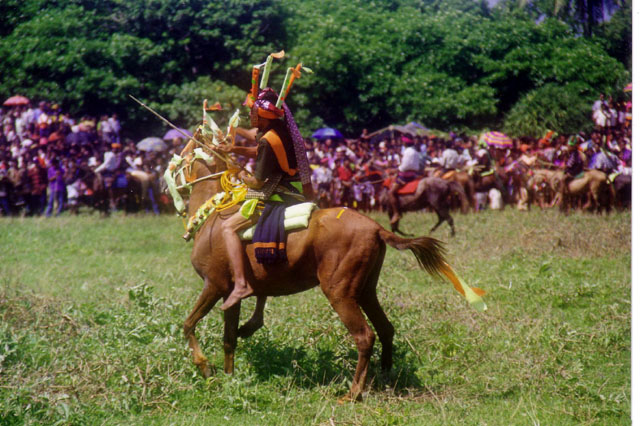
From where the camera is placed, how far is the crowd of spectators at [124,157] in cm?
1859

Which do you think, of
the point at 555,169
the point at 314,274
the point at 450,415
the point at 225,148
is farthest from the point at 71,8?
the point at 555,169

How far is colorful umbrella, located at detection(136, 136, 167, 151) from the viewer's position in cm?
2144

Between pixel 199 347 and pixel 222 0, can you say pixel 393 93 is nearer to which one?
pixel 222 0

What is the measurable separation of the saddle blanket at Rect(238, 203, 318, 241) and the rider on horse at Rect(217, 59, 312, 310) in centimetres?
7

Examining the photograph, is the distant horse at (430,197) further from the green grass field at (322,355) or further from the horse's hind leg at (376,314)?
the horse's hind leg at (376,314)

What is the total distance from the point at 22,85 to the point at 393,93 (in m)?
16.0

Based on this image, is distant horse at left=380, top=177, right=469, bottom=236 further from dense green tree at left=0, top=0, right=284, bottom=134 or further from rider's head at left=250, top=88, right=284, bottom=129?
rider's head at left=250, top=88, right=284, bottom=129

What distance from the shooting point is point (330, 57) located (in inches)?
973

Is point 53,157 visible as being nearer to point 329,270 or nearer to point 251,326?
point 251,326

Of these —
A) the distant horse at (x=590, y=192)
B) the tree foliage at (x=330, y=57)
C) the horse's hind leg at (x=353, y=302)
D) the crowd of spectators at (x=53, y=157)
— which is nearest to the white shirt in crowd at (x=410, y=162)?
the distant horse at (x=590, y=192)

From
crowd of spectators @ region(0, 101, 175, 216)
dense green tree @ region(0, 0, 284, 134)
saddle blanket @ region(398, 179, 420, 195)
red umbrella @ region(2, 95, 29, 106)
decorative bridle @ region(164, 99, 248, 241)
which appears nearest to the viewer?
decorative bridle @ region(164, 99, 248, 241)

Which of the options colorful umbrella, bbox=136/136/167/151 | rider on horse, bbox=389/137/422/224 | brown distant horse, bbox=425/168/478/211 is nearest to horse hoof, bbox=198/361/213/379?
rider on horse, bbox=389/137/422/224

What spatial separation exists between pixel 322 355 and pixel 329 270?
105 centimetres

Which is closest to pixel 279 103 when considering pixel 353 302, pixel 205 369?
pixel 353 302
